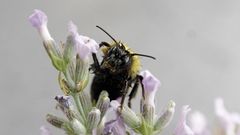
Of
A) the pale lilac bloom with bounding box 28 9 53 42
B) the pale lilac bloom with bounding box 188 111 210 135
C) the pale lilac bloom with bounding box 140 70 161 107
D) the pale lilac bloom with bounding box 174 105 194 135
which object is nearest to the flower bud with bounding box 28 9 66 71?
the pale lilac bloom with bounding box 28 9 53 42

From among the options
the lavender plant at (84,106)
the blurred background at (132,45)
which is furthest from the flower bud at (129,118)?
the blurred background at (132,45)

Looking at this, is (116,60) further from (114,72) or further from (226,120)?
(226,120)

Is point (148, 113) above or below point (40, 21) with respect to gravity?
below

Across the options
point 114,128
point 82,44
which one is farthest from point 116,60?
point 114,128

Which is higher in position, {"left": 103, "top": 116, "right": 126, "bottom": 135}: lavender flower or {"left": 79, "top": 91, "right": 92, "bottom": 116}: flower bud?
{"left": 79, "top": 91, "right": 92, "bottom": 116}: flower bud

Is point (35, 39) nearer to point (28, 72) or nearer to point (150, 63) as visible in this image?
point (28, 72)

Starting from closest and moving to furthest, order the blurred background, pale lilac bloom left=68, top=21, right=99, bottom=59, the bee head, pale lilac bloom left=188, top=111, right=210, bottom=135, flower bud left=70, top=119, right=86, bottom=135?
pale lilac bloom left=188, top=111, right=210, bottom=135
flower bud left=70, top=119, right=86, bottom=135
pale lilac bloom left=68, top=21, right=99, bottom=59
the bee head
the blurred background

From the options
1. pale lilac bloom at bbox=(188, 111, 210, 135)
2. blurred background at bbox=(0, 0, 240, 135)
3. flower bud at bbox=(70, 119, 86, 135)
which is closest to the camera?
pale lilac bloom at bbox=(188, 111, 210, 135)

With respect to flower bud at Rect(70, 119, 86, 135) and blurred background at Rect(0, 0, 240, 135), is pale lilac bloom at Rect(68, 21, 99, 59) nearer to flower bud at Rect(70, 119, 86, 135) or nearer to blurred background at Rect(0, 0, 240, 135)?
flower bud at Rect(70, 119, 86, 135)
